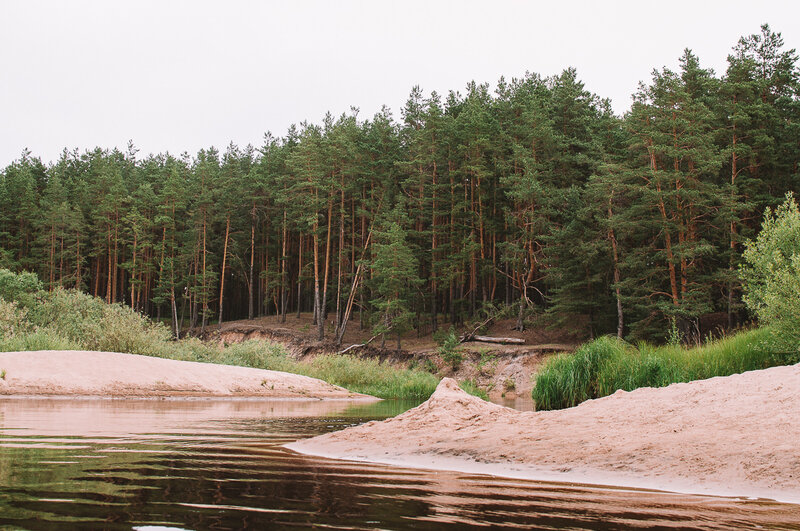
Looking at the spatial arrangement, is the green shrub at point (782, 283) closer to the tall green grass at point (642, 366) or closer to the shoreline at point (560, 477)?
the tall green grass at point (642, 366)

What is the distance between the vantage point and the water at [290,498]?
2.96m

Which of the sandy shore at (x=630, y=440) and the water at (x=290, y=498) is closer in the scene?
the water at (x=290, y=498)

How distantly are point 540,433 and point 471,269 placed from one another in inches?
1772

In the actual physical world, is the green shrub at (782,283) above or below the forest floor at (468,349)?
above


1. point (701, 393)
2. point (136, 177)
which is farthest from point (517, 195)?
point (136, 177)

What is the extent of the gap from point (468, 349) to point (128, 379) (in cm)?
2673

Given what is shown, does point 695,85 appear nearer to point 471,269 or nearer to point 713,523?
point 471,269

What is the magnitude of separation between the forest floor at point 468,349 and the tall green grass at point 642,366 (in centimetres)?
1654

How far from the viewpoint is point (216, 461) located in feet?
17.6

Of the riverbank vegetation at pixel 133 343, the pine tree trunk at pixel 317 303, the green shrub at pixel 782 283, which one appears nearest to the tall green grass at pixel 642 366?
the green shrub at pixel 782 283

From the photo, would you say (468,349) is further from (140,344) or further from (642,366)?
(642,366)

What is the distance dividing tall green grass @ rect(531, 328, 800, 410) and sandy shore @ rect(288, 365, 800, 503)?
5294 mm

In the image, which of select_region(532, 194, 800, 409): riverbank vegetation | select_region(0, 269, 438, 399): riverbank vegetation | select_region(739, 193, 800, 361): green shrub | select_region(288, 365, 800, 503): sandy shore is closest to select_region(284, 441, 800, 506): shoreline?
select_region(288, 365, 800, 503): sandy shore

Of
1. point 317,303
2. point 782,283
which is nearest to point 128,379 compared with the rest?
point 782,283
